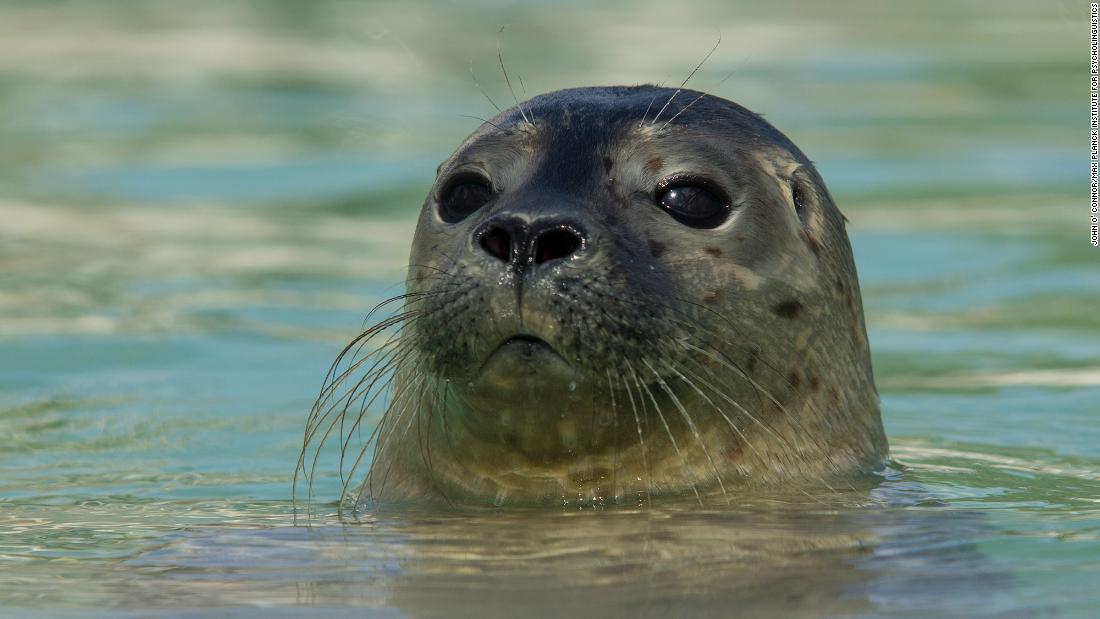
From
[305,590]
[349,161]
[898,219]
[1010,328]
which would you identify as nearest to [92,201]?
[349,161]

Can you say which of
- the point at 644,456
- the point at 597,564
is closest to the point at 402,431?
the point at 644,456

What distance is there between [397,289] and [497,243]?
487 cm

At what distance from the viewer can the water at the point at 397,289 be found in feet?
14.2

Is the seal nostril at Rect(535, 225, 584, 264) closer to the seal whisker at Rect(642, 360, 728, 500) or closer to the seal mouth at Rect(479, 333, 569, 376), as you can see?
the seal mouth at Rect(479, 333, 569, 376)

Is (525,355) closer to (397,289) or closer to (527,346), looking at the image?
(527,346)

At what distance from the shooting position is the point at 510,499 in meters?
5.00

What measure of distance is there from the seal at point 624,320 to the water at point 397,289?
6.3 inches

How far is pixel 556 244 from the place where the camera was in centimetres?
460

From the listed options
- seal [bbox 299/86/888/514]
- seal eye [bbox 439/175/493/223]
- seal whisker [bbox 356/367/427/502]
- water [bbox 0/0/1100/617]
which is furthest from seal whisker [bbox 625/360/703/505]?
seal eye [bbox 439/175/493/223]

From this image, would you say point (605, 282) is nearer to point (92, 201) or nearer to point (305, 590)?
point (305, 590)

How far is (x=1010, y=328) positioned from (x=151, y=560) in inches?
200

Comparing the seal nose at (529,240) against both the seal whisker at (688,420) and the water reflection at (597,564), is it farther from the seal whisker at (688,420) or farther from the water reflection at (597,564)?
the water reflection at (597,564)

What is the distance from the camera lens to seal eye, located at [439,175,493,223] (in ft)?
17.1

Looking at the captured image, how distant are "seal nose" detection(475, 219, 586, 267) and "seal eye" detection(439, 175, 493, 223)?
0.59 m
